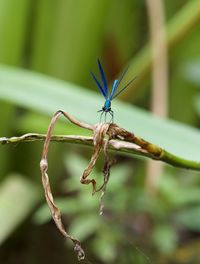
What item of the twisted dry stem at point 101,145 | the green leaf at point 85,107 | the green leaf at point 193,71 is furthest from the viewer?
the green leaf at point 193,71

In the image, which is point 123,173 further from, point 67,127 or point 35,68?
point 35,68

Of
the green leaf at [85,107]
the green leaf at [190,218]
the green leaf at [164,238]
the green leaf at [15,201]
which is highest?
the green leaf at [85,107]

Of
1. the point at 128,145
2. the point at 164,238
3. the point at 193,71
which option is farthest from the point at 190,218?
the point at 128,145

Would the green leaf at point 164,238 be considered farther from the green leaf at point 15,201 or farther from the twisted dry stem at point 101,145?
the twisted dry stem at point 101,145

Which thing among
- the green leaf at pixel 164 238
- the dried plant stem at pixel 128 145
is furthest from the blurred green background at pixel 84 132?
the dried plant stem at pixel 128 145

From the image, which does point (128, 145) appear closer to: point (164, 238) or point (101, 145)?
point (101, 145)

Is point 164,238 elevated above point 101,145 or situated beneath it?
situated beneath

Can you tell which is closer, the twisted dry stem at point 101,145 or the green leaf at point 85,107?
the twisted dry stem at point 101,145


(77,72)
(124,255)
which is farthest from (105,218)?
(77,72)
